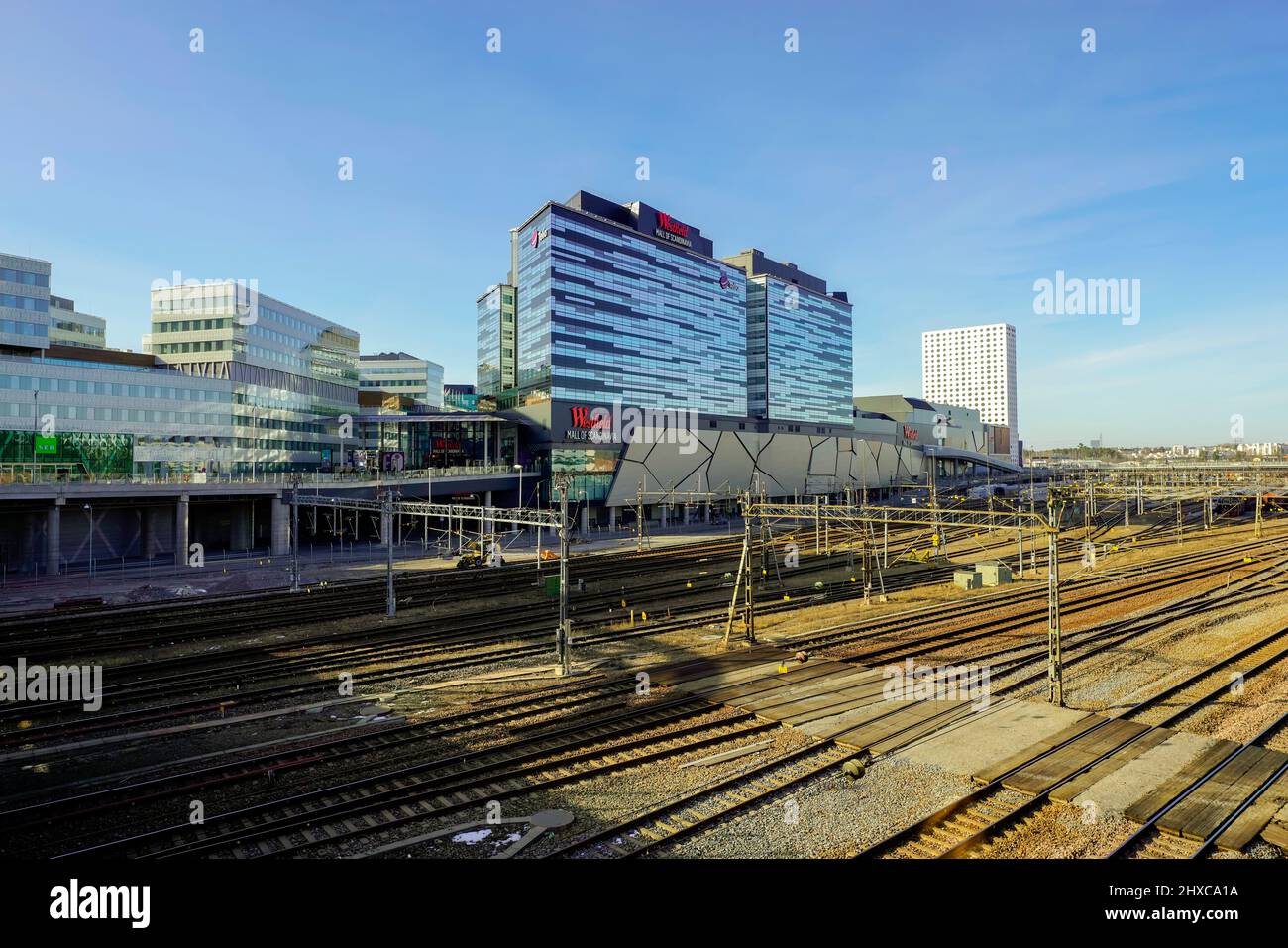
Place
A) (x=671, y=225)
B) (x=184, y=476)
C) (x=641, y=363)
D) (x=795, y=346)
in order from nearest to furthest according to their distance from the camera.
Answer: (x=184, y=476), (x=641, y=363), (x=671, y=225), (x=795, y=346)

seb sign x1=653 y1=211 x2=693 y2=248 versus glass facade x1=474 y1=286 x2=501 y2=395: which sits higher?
seb sign x1=653 y1=211 x2=693 y2=248

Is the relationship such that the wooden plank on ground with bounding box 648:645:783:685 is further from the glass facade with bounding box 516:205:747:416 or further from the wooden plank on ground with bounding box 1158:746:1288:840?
the glass facade with bounding box 516:205:747:416

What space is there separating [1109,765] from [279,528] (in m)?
52.4

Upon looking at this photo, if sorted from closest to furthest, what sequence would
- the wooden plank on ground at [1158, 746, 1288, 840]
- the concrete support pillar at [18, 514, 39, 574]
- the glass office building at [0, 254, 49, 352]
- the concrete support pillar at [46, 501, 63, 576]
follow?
1. the wooden plank on ground at [1158, 746, 1288, 840]
2. the concrete support pillar at [46, 501, 63, 576]
3. the concrete support pillar at [18, 514, 39, 574]
4. the glass office building at [0, 254, 49, 352]

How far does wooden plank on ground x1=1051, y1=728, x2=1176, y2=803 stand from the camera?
44.1 feet

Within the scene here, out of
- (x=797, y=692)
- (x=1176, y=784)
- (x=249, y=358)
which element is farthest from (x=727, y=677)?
(x=249, y=358)

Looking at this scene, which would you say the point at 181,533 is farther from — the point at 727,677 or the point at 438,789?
the point at 438,789

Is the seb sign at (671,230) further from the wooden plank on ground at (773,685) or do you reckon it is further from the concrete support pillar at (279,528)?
the wooden plank on ground at (773,685)

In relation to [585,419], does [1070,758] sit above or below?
below

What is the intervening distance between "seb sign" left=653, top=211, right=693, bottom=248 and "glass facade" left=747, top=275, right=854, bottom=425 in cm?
2695

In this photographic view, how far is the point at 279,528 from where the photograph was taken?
51281mm

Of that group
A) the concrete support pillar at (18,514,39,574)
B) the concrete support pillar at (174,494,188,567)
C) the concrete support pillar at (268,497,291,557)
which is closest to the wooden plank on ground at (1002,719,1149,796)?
the concrete support pillar at (174,494,188,567)

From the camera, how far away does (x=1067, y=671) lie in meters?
22.0

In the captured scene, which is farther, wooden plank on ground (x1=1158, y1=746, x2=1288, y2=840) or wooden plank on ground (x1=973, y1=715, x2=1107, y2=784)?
wooden plank on ground (x1=973, y1=715, x2=1107, y2=784)
